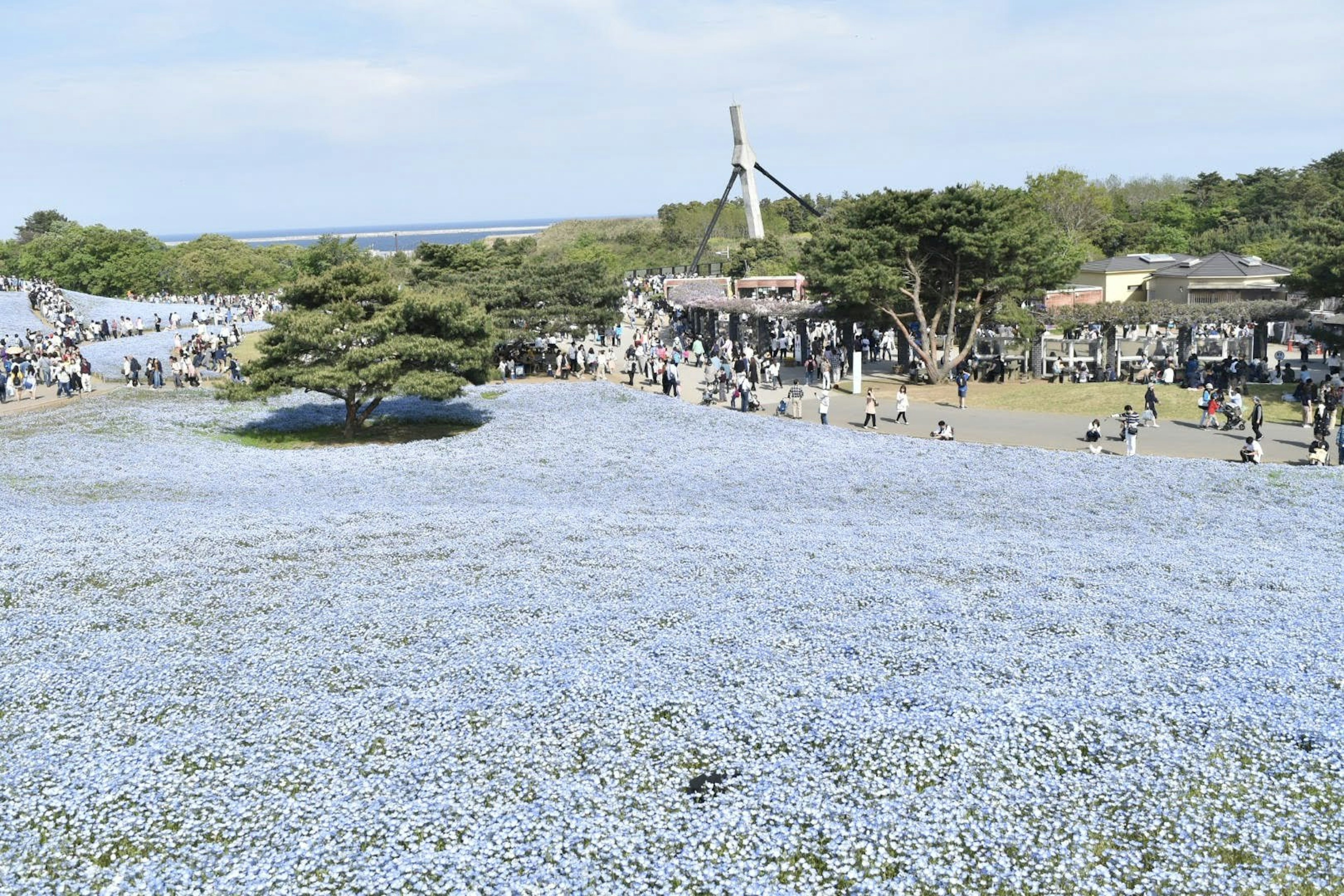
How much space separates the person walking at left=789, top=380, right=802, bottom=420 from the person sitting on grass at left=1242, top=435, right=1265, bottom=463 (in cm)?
1274

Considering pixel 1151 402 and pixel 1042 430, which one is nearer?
pixel 1042 430

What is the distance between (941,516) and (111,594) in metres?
14.5

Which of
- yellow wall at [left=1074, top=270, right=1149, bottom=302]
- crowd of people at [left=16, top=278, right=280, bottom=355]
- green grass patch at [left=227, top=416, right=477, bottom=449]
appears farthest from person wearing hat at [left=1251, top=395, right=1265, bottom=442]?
crowd of people at [left=16, top=278, right=280, bottom=355]

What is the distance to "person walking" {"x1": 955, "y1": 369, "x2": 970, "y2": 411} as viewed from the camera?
34719 millimetres

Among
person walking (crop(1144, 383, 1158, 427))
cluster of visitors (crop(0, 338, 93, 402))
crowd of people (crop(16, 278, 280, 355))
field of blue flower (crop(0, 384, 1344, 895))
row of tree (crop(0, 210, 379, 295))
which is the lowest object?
field of blue flower (crop(0, 384, 1344, 895))

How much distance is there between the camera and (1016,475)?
77.5ft

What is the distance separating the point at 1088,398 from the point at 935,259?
9306mm

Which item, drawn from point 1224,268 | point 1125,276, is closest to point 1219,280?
point 1224,268

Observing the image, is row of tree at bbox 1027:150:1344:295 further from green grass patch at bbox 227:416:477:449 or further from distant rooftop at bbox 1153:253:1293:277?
green grass patch at bbox 227:416:477:449

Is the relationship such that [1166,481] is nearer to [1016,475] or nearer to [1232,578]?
[1016,475]

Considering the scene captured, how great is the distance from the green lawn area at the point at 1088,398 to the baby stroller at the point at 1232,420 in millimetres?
1755

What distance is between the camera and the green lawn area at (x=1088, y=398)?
33.2 m

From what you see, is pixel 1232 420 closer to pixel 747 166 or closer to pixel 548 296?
pixel 548 296

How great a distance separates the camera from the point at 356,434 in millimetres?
30219
